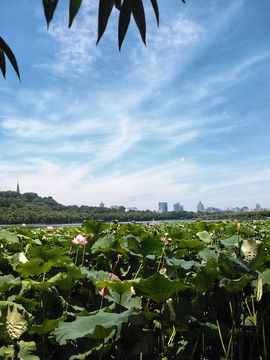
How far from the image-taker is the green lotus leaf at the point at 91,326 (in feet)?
2.27

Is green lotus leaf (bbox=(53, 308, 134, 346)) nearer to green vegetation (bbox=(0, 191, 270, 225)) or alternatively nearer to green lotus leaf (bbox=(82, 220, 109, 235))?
green lotus leaf (bbox=(82, 220, 109, 235))

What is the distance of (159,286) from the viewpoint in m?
0.87

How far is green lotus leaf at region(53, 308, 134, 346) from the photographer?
69cm

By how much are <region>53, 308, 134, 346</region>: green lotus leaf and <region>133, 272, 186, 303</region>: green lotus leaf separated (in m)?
0.13

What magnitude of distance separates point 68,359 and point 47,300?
0.95 feet

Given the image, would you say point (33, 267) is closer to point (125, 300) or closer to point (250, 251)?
point (125, 300)

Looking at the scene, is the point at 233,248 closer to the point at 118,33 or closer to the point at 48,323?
the point at 48,323

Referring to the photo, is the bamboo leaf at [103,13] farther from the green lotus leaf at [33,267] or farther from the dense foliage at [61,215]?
the dense foliage at [61,215]

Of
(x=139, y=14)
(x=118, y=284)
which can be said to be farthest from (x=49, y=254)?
(x=139, y=14)

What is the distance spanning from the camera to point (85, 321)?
76cm

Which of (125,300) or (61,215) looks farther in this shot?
(61,215)

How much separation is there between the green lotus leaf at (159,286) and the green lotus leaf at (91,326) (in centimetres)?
13

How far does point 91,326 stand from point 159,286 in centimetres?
28

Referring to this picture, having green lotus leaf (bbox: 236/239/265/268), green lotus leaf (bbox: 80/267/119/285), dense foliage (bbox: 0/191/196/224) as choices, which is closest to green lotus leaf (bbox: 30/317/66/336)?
green lotus leaf (bbox: 80/267/119/285)
